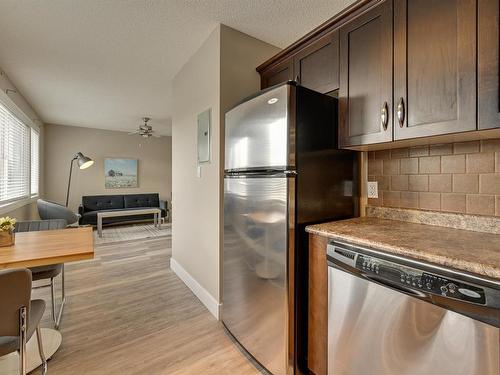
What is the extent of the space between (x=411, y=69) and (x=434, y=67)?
0.10 m

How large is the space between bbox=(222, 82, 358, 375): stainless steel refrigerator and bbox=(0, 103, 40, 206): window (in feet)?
Result: 10.8

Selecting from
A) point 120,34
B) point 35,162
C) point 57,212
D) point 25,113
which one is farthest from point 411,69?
point 35,162

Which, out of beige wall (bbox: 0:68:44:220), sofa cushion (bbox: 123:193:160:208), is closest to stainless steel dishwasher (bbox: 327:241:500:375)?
Answer: beige wall (bbox: 0:68:44:220)

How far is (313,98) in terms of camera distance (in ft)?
4.88

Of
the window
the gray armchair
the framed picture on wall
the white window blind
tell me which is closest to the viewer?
the window

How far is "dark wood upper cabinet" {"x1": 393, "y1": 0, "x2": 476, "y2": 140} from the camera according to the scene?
3.59 feet

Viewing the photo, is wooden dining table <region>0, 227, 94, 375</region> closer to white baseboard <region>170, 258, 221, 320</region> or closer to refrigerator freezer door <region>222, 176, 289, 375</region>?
refrigerator freezer door <region>222, 176, 289, 375</region>

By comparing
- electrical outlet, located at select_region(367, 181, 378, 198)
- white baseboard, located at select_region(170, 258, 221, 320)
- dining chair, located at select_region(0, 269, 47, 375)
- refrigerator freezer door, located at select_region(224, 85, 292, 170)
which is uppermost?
refrigerator freezer door, located at select_region(224, 85, 292, 170)

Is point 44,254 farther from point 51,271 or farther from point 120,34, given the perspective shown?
point 120,34

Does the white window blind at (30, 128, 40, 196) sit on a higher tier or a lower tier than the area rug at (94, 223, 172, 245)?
higher

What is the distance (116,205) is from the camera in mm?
6223

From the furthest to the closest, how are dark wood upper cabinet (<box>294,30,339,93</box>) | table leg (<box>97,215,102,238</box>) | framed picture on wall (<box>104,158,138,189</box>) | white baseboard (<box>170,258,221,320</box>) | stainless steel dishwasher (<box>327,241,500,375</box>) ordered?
framed picture on wall (<box>104,158,138,189</box>) < table leg (<box>97,215,102,238</box>) < white baseboard (<box>170,258,221,320</box>) < dark wood upper cabinet (<box>294,30,339,93</box>) < stainless steel dishwasher (<box>327,241,500,375</box>)

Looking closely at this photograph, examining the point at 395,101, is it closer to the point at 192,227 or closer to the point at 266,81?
the point at 266,81

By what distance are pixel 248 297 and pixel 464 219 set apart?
1.36m
